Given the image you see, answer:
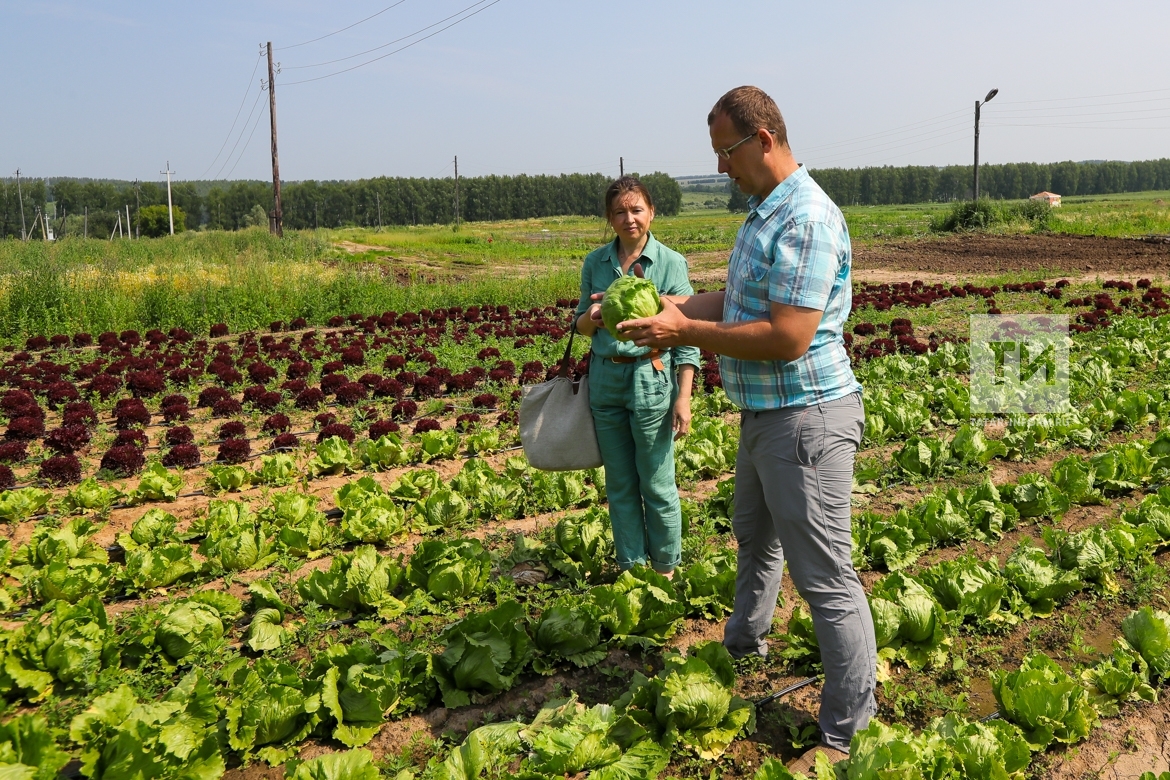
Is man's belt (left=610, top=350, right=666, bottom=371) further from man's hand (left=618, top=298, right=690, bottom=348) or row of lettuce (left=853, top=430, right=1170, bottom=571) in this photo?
row of lettuce (left=853, top=430, right=1170, bottom=571)

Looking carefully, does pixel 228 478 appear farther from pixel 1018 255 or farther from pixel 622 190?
pixel 1018 255

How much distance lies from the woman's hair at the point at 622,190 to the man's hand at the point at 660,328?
1178 millimetres

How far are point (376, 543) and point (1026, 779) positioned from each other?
4.07 metres

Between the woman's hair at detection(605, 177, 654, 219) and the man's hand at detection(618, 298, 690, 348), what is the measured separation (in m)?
1.18

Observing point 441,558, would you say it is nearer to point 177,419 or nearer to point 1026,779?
point 1026,779

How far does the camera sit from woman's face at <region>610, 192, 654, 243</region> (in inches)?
162

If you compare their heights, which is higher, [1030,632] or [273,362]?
[273,362]

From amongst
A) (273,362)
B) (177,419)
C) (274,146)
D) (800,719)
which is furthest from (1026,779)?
(274,146)

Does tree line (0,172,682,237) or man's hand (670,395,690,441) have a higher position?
tree line (0,172,682,237)

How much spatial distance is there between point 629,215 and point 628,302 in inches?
30.9

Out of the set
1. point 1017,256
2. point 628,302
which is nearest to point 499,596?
point 628,302

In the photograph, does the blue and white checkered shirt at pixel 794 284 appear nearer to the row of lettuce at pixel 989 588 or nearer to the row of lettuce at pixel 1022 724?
the row of lettuce at pixel 1022 724

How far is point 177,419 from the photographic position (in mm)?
9000

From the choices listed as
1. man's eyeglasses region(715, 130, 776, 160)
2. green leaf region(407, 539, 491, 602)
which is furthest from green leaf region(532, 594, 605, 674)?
man's eyeglasses region(715, 130, 776, 160)
